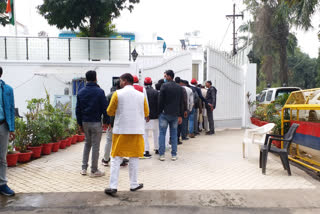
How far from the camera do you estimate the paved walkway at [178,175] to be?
15.2 ft

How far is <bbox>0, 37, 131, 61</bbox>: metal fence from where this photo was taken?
12.5 metres

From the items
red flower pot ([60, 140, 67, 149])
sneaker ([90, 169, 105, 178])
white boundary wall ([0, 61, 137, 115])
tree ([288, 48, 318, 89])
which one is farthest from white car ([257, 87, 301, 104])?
tree ([288, 48, 318, 89])

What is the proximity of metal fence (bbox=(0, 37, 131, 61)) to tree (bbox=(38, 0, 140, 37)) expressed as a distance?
108 inches

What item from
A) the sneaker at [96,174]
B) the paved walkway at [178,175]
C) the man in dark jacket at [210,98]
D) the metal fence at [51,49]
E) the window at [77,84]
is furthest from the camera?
the metal fence at [51,49]

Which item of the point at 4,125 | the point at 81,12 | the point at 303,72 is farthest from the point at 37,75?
the point at 303,72

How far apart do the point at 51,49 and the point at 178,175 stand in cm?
958

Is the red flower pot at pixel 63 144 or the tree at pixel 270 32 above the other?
the tree at pixel 270 32

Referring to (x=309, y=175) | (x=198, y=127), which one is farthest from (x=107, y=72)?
(x=309, y=175)

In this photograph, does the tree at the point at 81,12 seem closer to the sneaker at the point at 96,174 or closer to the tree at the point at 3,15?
the tree at the point at 3,15

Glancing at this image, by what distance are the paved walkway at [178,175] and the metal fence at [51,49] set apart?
21.3ft

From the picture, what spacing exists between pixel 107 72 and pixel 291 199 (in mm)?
9654

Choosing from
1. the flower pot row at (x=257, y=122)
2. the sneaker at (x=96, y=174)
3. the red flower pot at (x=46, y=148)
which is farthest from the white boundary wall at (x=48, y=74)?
the sneaker at (x=96, y=174)

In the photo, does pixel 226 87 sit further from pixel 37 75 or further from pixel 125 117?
pixel 37 75

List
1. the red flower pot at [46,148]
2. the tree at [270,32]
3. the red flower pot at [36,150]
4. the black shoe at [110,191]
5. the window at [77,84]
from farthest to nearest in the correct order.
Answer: the tree at [270,32]
the window at [77,84]
the red flower pot at [46,148]
the red flower pot at [36,150]
the black shoe at [110,191]
